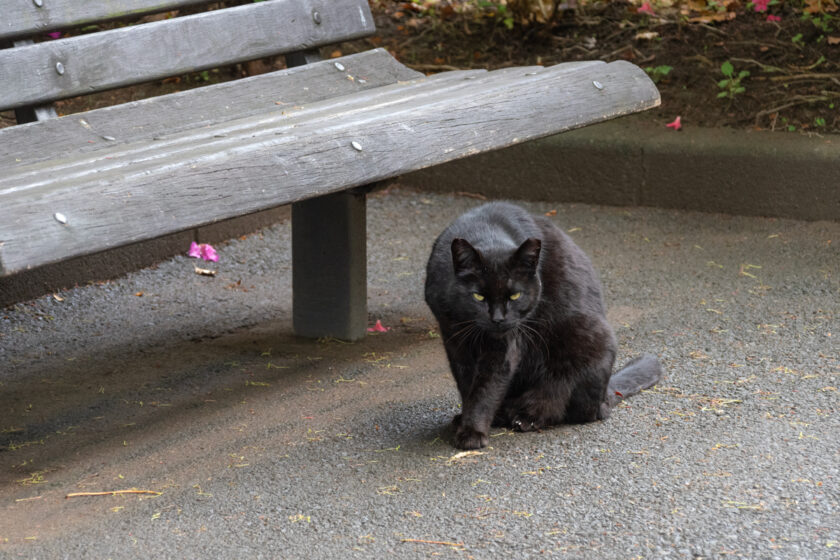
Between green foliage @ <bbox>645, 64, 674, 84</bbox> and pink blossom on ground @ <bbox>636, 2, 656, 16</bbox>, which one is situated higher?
pink blossom on ground @ <bbox>636, 2, 656, 16</bbox>

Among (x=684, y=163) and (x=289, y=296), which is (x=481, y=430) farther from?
(x=684, y=163)

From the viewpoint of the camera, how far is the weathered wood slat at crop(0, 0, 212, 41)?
327 centimetres

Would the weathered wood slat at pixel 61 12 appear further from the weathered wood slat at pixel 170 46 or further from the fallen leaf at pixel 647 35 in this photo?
the fallen leaf at pixel 647 35

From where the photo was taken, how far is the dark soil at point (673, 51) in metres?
5.34

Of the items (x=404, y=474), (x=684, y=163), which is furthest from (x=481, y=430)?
A: (x=684, y=163)

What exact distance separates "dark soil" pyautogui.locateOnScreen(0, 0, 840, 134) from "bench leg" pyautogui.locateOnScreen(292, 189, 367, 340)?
2.15m

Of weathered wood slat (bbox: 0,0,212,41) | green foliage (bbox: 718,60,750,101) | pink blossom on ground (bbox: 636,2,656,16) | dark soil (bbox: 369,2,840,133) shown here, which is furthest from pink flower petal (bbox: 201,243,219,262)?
pink blossom on ground (bbox: 636,2,656,16)

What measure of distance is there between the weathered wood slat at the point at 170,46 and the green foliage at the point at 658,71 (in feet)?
6.65

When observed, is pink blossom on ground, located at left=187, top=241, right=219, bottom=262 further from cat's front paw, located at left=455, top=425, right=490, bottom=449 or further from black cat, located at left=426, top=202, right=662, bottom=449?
cat's front paw, located at left=455, top=425, right=490, bottom=449

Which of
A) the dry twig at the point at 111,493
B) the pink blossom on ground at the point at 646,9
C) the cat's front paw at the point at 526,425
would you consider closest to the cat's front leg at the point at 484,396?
the cat's front paw at the point at 526,425

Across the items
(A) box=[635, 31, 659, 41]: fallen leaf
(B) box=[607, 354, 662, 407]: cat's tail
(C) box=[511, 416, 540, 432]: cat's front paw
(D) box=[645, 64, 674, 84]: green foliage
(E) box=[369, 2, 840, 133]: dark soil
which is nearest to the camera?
Answer: (C) box=[511, 416, 540, 432]: cat's front paw

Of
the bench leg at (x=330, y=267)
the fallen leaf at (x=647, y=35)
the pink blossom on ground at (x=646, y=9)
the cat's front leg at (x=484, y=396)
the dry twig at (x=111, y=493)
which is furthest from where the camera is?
the pink blossom on ground at (x=646, y=9)

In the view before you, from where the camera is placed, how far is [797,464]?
2.72 meters

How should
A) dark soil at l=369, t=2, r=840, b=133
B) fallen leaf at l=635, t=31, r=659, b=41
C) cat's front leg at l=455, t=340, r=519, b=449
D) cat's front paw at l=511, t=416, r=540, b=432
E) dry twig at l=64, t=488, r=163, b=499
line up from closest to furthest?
dry twig at l=64, t=488, r=163, b=499 < cat's front leg at l=455, t=340, r=519, b=449 < cat's front paw at l=511, t=416, r=540, b=432 < dark soil at l=369, t=2, r=840, b=133 < fallen leaf at l=635, t=31, r=659, b=41
